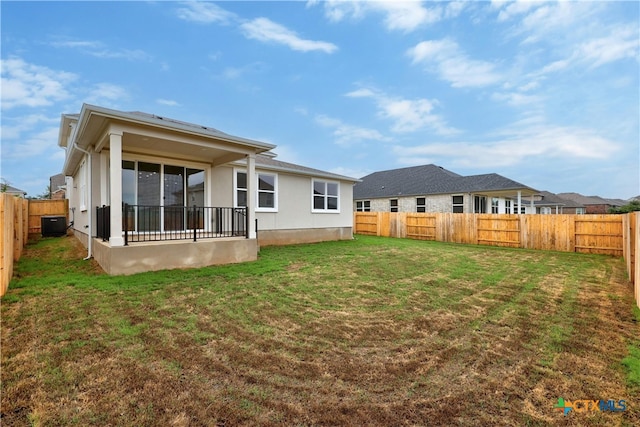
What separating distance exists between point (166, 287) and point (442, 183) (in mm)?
19805

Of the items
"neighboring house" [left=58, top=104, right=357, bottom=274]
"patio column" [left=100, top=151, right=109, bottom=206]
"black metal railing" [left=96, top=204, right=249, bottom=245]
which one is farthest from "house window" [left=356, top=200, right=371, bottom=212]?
"patio column" [left=100, top=151, right=109, bottom=206]

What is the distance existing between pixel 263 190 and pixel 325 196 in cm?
327

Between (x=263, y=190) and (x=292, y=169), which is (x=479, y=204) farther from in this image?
(x=263, y=190)

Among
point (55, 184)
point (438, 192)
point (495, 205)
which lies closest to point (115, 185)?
point (438, 192)

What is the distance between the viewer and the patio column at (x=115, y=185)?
19.7 ft

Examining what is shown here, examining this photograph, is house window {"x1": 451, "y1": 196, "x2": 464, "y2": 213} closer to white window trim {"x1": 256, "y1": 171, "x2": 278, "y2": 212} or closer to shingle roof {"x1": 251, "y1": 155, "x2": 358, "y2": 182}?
shingle roof {"x1": 251, "y1": 155, "x2": 358, "y2": 182}

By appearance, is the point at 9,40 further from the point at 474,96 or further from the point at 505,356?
the point at 474,96

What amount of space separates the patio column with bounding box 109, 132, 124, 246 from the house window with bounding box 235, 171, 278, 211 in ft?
14.9

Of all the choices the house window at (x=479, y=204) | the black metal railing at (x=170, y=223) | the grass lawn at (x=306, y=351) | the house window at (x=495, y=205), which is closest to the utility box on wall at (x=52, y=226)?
the black metal railing at (x=170, y=223)

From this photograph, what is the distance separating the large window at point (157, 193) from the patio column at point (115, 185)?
1.50 metres

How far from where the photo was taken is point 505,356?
315 cm

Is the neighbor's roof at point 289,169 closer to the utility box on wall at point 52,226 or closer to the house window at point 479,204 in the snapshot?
the utility box on wall at point 52,226

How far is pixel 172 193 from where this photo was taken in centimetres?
881

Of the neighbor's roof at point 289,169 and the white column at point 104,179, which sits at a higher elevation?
the neighbor's roof at point 289,169
